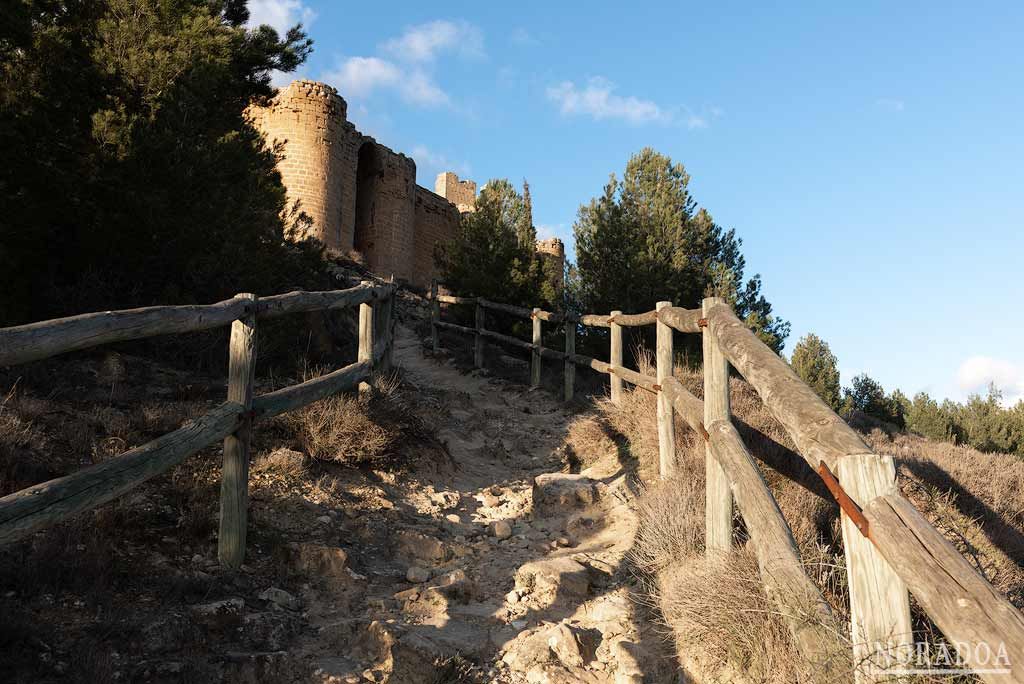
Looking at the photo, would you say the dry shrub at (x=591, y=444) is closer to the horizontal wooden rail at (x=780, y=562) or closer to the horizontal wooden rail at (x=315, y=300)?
the horizontal wooden rail at (x=315, y=300)

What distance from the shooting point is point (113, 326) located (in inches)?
118

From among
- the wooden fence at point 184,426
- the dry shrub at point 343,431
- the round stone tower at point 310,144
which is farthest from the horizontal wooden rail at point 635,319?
the round stone tower at point 310,144

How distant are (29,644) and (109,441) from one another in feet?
6.84

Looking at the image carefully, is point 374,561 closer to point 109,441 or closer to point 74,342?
point 109,441

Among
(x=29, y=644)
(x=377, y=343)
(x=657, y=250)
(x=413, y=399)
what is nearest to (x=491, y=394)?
(x=413, y=399)

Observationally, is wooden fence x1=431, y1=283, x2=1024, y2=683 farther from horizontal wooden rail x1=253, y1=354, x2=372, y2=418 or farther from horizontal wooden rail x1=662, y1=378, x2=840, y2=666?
horizontal wooden rail x1=253, y1=354, x2=372, y2=418

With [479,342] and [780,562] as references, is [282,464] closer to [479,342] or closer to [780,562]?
[780,562]

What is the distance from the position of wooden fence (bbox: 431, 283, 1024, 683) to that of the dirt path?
726 mm

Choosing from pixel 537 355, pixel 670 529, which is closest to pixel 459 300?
pixel 537 355

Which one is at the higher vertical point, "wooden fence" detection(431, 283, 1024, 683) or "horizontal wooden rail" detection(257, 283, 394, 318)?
"horizontal wooden rail" detection(257, 283, 394, 318)

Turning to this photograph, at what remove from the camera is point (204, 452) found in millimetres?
4852

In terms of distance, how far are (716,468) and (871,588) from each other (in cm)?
165

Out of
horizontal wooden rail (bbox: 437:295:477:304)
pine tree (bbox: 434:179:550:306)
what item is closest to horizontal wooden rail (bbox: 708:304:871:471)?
horizontal wooden rail (bbox: 437:295:477:304)

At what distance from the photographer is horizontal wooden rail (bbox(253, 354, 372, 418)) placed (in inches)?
165
